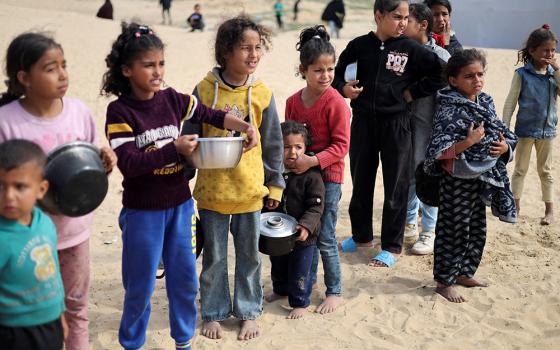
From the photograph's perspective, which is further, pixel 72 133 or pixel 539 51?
pixel 539 51

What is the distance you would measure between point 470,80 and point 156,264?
A: 96.0 inches

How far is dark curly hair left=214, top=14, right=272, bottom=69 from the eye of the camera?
11.6 ft

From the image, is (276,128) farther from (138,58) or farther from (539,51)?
(539,51)

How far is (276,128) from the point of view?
12.2 feet

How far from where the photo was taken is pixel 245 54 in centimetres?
353

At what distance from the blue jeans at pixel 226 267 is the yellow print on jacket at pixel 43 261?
1.33 meters

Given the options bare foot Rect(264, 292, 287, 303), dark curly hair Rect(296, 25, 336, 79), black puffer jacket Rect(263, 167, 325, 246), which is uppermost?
dark curly hair Rect(296, 25, 336, 79)

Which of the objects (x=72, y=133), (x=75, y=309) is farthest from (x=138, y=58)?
(x=75, y=309)

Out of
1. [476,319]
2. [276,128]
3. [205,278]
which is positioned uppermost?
[276,128]

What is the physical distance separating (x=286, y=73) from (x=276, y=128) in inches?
403

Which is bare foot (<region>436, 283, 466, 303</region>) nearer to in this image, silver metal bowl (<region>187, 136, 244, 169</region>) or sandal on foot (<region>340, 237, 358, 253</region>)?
sandal on foot (<region>340, 237, 358, 253</region>)

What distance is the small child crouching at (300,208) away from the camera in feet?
13.0

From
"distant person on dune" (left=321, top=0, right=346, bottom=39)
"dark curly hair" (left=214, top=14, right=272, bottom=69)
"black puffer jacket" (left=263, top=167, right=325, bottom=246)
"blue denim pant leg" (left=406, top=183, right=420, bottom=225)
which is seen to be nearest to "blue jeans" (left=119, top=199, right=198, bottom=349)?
"black puffer jacket" (left=263, top=167, right=325, bottom=246)

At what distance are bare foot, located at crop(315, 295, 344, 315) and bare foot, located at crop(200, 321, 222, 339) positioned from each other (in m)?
0.75
